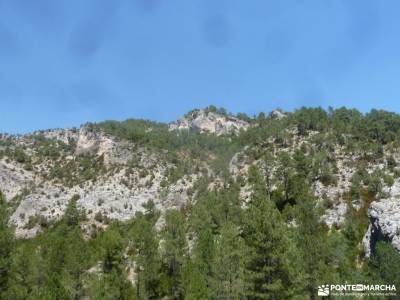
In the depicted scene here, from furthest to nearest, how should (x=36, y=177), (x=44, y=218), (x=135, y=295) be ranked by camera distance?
(x=36, y=177)
(x=44, y=218)
(x=135, y=295)

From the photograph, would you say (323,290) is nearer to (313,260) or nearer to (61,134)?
(313,260)

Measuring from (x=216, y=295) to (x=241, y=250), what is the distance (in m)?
5.37

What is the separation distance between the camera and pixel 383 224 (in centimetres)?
6353

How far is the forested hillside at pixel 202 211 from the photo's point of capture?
134ft

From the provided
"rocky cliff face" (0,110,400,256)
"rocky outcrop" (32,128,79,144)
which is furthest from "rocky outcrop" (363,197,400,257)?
"rocky outcrop" (32,128,79,144)

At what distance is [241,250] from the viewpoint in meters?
40.6

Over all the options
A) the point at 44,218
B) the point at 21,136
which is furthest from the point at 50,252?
the point at 21,136

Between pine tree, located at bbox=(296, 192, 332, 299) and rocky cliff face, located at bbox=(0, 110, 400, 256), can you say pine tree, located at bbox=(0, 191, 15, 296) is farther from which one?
rocky cliff face, located at bbox=(0, 110, 400, 256)

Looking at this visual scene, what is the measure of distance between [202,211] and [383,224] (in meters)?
30.8

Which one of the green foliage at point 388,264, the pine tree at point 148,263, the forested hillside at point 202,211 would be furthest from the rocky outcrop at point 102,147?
the green foliage at point 388,264

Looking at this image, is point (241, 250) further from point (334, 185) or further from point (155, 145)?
point (155, 145)

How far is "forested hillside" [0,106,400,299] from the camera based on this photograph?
40938 mm

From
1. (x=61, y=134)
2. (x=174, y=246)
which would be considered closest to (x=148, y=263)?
(x=174, y=246)

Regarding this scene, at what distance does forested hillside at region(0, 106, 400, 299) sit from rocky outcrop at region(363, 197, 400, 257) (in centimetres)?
25
